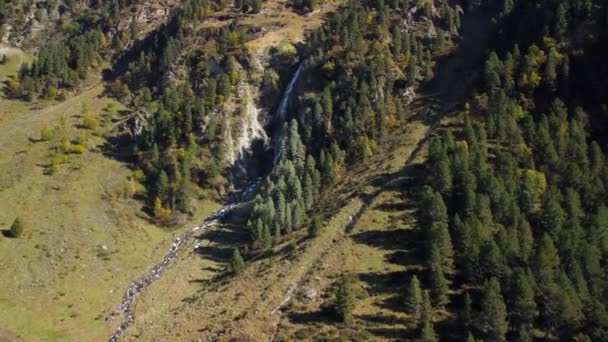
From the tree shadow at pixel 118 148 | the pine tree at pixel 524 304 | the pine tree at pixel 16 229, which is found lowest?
the pine tree at pixel 16 229

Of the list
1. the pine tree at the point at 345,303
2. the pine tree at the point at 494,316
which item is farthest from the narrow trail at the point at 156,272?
the pine tree at the point at 494,316

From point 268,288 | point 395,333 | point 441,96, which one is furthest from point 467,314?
point 441,96

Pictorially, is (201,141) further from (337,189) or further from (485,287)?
(485,287)

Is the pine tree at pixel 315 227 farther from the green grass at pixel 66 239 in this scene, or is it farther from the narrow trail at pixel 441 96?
the green grass at pixel 66 239

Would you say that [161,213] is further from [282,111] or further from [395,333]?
[395,333]

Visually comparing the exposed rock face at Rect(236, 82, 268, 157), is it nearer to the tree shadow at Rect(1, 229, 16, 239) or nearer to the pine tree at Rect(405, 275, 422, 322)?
the tree shadow at Rect(1, 229, 16, 239)

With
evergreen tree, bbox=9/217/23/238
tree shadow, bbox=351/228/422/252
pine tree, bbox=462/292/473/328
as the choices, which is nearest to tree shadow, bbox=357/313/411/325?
pine tree, bbox=462/292/473/328

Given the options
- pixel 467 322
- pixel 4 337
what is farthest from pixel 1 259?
pixel 467 322

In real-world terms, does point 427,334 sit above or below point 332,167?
below
